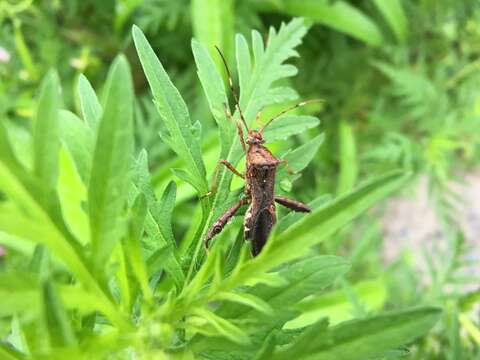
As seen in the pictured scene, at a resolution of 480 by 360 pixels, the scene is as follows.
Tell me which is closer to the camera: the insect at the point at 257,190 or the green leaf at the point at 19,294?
the green leaf at the point at 19,294

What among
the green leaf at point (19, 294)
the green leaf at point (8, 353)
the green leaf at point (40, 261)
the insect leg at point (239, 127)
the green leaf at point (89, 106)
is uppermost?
the insect leg at point (239, 127)

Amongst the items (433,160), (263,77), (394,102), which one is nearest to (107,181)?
(263,77)

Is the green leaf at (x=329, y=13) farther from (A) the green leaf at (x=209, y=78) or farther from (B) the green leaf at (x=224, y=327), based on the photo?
(B) the green leaf at (x=224, y=327)

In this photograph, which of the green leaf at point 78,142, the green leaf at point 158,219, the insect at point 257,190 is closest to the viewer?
the green leaf at point 78,142

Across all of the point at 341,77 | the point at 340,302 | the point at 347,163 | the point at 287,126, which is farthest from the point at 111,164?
the point at 341,77

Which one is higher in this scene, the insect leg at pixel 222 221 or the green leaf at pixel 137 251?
the insect leg at pixel 222 221

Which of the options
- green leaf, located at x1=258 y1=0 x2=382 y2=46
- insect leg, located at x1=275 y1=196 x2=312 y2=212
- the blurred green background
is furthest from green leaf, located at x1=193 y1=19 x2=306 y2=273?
green leaf, located at x1=258 y1=0 x2=382 y2=46

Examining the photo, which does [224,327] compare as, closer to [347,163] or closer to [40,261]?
[40,261]

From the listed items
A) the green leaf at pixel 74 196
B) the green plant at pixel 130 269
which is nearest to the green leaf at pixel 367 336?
the green plant at pixel 130 269
